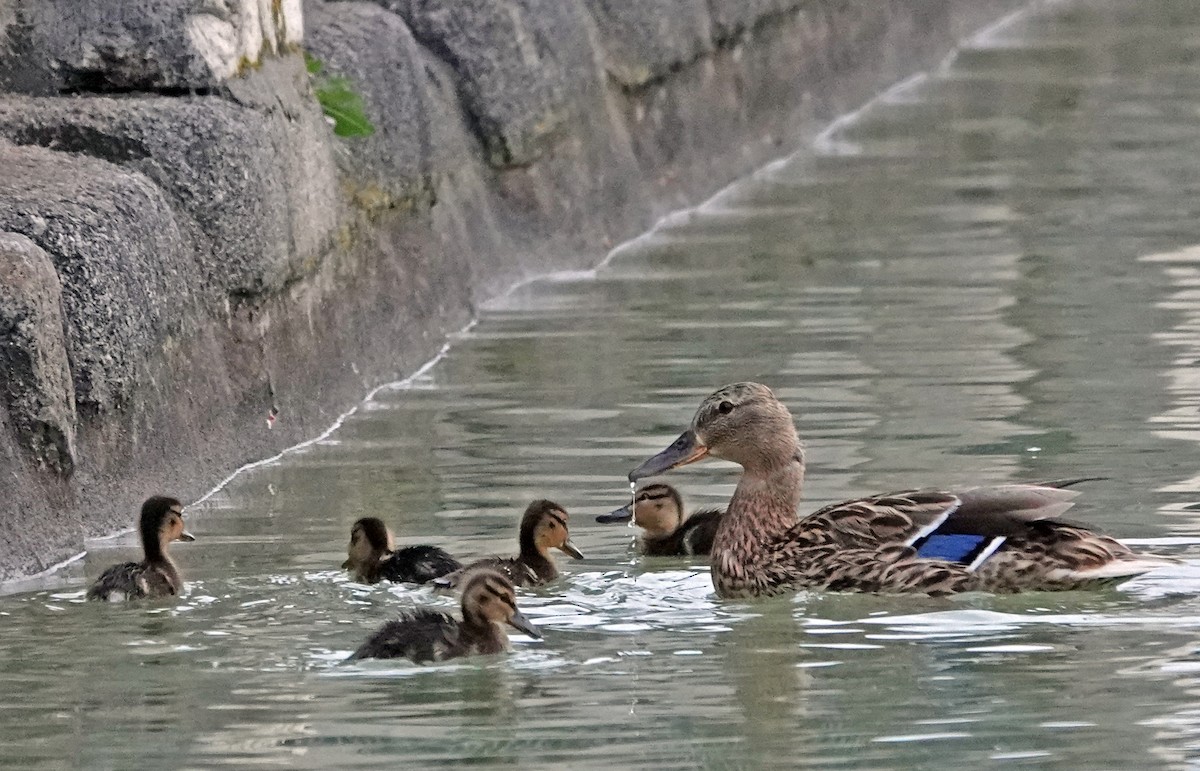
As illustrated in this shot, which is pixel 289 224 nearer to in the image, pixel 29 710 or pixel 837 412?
pixel 837 412

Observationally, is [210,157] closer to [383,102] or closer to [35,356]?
[35,356]

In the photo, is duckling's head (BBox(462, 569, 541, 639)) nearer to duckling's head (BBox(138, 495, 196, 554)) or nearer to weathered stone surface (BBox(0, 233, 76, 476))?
duckling's head (BBox(138, 495, 196, 554))

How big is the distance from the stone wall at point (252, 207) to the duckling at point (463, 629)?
166cm

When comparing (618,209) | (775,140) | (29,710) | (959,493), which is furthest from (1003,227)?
(29,710)

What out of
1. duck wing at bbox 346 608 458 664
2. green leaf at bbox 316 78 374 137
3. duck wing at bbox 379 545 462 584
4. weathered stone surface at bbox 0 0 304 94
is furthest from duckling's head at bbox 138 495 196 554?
green leaf at bbox 316 78 374 137

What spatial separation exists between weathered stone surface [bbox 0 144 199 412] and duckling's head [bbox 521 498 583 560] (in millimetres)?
1502

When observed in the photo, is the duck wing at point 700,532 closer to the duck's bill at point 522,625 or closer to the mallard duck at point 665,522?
the mallard duck at point 665,522

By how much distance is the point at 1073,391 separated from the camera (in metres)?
11.1

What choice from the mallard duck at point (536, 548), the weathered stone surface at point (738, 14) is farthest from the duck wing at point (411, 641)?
the weathered stone surface at point (738, 14)

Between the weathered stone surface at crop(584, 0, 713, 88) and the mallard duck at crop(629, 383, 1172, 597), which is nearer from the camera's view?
the mallard duck at crop(629, 383, 1172, 597)

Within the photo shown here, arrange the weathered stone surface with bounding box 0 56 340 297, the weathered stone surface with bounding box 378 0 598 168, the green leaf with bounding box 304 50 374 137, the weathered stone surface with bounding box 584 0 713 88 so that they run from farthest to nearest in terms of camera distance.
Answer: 1. the weathered stone surface with bounding box 584 0 713 88
2. the weathered stone surface with bounding box 378 0 598 168
3. the green leaf with bounding box 304 50 374 137
4. the weathered stone surface with bounding box 0 56 340 297

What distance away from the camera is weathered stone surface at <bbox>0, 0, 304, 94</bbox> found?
35.0 feet

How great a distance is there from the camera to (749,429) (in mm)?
8883

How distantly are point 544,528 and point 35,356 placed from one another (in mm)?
1529
